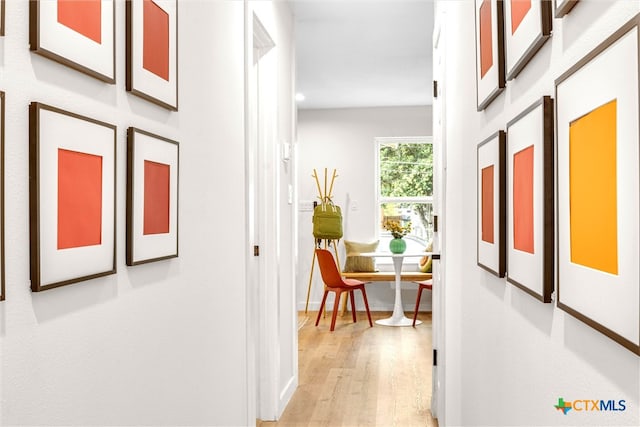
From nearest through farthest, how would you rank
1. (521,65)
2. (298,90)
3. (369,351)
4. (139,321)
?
1. (521,65)
2. (139,321)
3. (369,351)
4. (298,90)

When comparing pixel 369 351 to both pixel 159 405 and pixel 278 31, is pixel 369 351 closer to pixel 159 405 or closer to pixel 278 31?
pixel 278 31

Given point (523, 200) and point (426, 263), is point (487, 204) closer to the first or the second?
point (523, 200)

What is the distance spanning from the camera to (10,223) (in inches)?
41.9

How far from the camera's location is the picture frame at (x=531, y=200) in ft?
3.48

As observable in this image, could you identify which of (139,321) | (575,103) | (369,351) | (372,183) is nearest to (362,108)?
(372,183)

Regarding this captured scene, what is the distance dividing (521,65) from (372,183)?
21.0 feet

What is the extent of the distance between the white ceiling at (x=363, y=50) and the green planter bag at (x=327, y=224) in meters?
1.33


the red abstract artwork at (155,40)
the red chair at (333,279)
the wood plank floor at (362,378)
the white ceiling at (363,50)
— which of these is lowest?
the wood plank floor at (362,378)

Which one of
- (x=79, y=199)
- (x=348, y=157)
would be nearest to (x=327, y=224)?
(x=348, y=157)

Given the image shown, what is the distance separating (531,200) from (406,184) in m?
6.56

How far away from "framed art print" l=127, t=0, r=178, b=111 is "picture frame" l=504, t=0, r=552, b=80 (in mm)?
900

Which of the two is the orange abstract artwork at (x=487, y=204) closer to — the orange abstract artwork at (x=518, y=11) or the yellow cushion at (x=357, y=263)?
the orange abstract artwork at (x=518, y=11)

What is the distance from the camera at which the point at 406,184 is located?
768 cm

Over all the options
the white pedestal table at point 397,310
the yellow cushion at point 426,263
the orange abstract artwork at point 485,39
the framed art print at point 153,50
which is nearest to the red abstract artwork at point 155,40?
the framed art print at point 153,50
